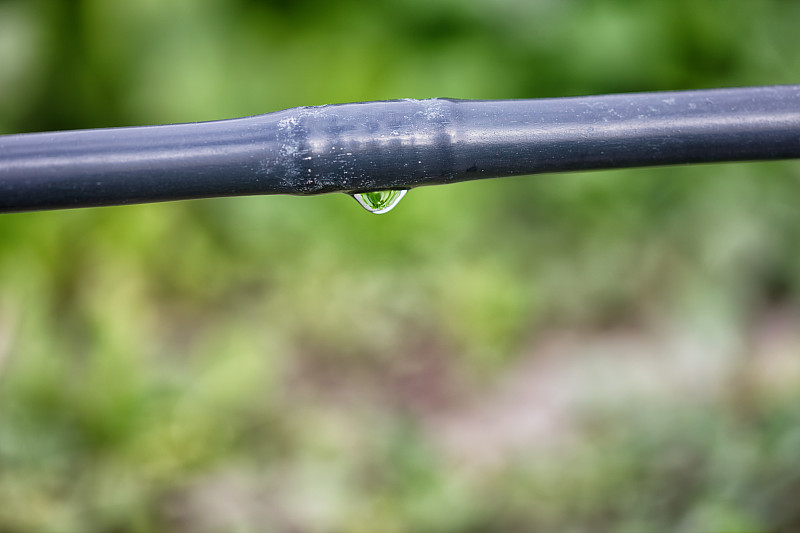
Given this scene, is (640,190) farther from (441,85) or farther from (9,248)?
(9,248)

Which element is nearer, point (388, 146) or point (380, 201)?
point (388, 146)

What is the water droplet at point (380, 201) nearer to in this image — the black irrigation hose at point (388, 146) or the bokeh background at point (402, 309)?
the black irrigation hose at point (388, 146)

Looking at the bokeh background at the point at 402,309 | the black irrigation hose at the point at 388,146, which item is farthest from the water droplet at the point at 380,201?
the bokeh background at the point at 402,309

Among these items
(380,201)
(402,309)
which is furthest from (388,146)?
(402,309)

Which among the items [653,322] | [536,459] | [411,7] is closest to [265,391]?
[536,459]

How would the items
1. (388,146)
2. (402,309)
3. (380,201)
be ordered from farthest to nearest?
(402,309), (380,201), (388,146)

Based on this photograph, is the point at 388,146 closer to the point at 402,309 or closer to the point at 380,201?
the point at 380,201
